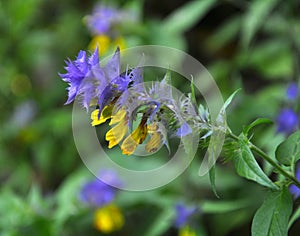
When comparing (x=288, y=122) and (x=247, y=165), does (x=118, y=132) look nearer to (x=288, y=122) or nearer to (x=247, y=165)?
(x=247, y=165)

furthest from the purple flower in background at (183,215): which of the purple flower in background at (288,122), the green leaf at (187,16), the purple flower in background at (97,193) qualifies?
the green leaf at (187,16)

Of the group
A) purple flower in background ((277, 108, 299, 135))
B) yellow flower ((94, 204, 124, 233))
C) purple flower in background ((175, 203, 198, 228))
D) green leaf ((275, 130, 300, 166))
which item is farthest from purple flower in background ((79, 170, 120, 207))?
green leaf ((275, 130, 300, 166))

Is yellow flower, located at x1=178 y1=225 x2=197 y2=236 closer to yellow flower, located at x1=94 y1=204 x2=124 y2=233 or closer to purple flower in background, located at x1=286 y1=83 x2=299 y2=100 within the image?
yellow flower, located at x1=94 y1=204 x2=124 y2=233

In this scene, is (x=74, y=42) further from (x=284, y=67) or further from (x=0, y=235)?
(x=0, y=235)

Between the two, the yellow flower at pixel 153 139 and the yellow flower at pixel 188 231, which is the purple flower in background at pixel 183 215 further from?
the yellow flower at pixel 153 139

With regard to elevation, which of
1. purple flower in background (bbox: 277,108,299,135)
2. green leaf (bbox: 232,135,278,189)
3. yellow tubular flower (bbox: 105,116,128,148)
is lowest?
green leaf (bbox: 232,135,278,189)

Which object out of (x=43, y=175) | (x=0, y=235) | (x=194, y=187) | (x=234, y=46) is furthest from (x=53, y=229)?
(x=234, y=46)
